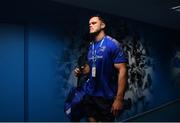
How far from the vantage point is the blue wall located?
3350 millimetres

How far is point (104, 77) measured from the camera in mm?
2039

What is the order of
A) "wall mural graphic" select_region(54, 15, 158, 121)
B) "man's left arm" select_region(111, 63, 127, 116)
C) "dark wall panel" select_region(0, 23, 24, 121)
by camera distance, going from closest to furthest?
"man's left arm" select_region(111, 63, 127, 116) → "dark wall panel" select_region(0, 23, 24, 121) → "wall mural graphic" select_region(54, 15, 158, 121)

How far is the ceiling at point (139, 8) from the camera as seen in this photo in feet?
13.2

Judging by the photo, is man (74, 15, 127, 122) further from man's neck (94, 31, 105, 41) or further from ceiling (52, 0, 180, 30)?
ceiling (52, 0, 180, 30)

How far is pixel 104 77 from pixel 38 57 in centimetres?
174

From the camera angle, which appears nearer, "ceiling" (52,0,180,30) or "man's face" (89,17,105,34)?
"man's face" (89,17,105,34)

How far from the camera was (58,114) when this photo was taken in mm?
3799

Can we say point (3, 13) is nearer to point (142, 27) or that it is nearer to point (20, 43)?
point (20, 43)

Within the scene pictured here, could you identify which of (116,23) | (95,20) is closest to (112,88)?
(95,20)

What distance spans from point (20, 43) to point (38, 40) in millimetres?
256

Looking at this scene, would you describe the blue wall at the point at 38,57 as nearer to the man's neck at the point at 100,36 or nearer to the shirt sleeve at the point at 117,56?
the man's neck at the point at 100,36

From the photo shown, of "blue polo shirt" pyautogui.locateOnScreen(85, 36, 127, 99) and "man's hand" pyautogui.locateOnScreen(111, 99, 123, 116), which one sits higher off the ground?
"blue polo shirt" pyautogui.locateOnScreen(85, 36, 127, 99)

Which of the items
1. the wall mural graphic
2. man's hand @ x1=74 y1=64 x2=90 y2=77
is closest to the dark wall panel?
the wall mural graphic

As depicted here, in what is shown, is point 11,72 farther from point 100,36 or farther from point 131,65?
point 131,65
